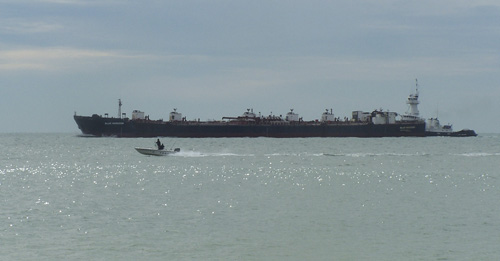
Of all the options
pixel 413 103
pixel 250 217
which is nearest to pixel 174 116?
pixel 413 103

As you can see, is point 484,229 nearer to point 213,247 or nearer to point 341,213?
point 341,213

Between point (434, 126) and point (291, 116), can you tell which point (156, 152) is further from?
point (434, 126)

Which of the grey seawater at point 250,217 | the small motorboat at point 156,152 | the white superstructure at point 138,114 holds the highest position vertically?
the white superstructure at point 138,114

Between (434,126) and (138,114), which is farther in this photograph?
(434,126)

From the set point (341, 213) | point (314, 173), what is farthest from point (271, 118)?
point (341, 213)

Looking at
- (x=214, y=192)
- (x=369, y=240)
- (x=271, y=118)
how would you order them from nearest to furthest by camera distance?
(x=369, y=240) < (x=214, y=192) < (x=271, y=118)

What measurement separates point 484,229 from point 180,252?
41.5 feet

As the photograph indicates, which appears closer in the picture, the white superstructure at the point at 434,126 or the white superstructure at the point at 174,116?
the white superstructure at the point at 174,116

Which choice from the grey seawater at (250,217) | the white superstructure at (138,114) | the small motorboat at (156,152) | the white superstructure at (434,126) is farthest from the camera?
the white superstructure at (434,126)

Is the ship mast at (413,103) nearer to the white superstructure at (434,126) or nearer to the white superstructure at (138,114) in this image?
the white superstructure at (434,126)

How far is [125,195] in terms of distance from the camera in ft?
135

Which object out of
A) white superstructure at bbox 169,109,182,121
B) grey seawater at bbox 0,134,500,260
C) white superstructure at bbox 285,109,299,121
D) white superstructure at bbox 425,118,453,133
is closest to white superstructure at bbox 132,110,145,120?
white superstructure at bbox 169,109,182,121

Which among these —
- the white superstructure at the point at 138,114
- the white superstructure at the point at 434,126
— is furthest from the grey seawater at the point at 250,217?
the white superstructure at the point at 434,126

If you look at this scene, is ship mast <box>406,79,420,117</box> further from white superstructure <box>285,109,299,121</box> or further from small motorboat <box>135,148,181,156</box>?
small motorboat <box>135,148,181,156</box>
